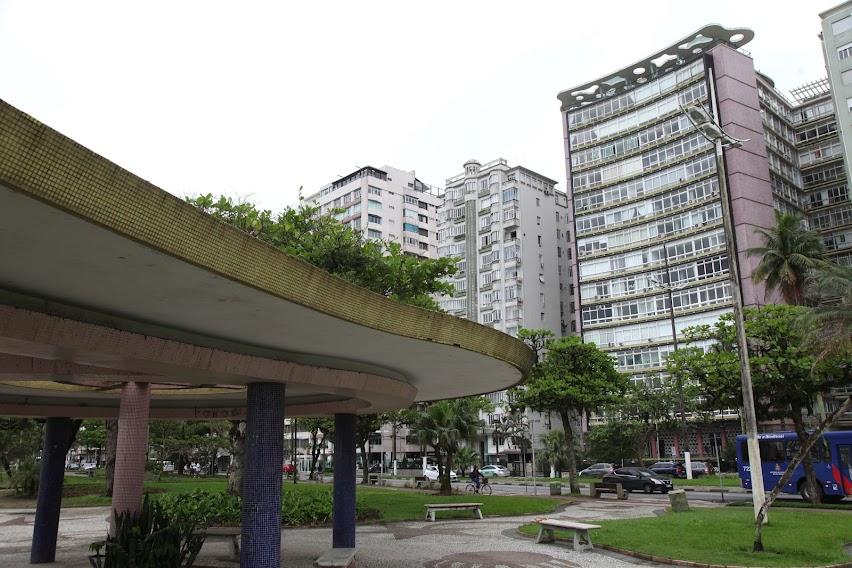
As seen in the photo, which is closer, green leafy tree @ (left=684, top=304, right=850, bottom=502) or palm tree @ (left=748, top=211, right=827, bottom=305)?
green leafy tree @ (left=684, top=304, right=850, bottom=502)

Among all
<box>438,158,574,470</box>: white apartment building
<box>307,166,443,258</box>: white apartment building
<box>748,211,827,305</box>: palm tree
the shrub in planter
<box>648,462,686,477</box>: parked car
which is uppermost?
<box>307,166,443,258</box>: white apartment building

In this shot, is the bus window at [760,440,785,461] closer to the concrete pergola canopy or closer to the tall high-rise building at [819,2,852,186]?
the concrete pergola canopy

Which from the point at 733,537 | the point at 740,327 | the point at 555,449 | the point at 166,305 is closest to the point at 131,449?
the point at 166,305

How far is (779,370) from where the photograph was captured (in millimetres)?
27172

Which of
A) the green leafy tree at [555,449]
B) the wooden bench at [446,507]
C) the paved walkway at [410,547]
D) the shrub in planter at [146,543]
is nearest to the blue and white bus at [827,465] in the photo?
the paved walkway at [410,547]

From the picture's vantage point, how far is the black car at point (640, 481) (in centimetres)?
3694

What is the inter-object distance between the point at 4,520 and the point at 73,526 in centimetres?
419

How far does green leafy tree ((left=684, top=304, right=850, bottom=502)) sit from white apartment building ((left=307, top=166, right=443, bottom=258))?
70544mm

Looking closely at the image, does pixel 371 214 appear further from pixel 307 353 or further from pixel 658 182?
pixel 307 353

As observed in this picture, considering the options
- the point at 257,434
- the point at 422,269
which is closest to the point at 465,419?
the point at 422,269

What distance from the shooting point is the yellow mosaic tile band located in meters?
3.91

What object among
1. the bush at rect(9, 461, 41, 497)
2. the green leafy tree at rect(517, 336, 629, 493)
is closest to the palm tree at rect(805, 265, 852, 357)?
the green leafy tree at rect(517, 336, 629, 493)

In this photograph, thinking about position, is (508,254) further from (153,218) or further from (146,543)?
(153,218)

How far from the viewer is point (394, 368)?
11.8 metres
